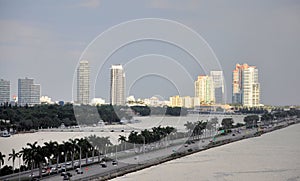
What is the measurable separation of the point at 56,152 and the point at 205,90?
51.2ft

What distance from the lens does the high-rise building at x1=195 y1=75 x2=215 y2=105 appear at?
2101 cm

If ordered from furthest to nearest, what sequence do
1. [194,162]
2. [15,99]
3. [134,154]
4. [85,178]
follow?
[15,99] → [134,154] → [194,162] → [85,178]

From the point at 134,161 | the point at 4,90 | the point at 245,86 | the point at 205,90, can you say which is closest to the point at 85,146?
the point at 134,161

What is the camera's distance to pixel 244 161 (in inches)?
353

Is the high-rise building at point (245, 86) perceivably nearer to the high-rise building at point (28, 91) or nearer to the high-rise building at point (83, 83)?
the high-rise building at point (28, 91)

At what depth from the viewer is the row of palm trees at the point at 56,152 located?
644 cm

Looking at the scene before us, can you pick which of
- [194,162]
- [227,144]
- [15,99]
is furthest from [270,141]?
[15,99]

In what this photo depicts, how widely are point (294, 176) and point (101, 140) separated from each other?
3471 mm

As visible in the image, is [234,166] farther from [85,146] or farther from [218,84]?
[218,84]

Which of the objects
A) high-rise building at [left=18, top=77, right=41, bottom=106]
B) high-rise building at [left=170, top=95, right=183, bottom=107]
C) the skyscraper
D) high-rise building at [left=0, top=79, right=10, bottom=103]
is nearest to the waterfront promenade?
high-rise building at [left=170, top=95, right=183, bottom=107]

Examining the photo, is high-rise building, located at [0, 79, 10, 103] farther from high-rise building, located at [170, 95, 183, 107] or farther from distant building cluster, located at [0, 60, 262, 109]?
high-rise building, located at [170, 95, 183, 107]

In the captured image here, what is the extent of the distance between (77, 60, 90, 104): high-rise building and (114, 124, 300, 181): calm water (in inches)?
99.0

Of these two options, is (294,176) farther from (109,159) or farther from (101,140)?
(101,140)

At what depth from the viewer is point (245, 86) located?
4038 cm
